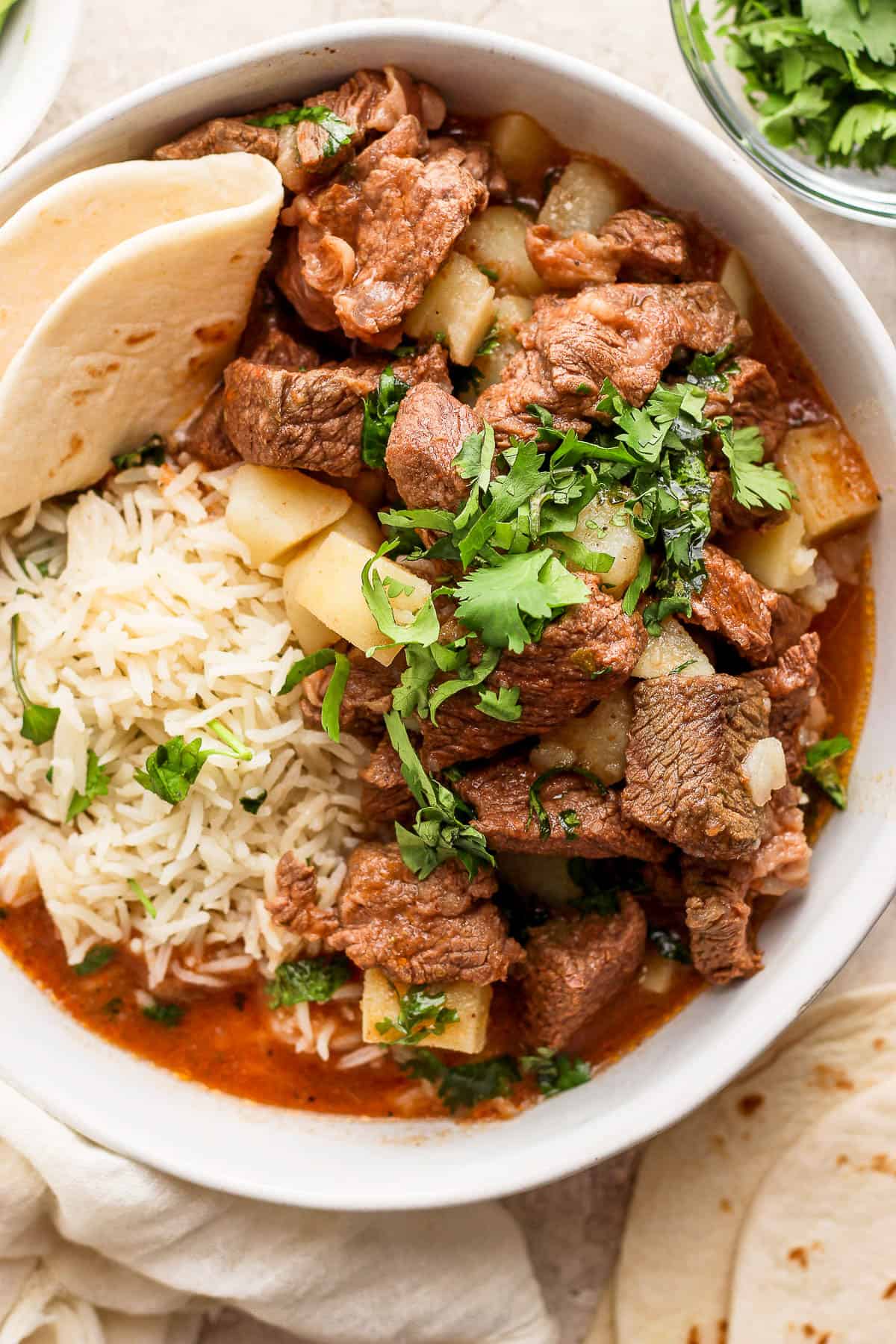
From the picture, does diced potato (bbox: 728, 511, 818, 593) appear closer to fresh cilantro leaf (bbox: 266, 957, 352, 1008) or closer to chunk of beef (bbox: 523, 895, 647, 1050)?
chunk of beef (bbox: 523, 895, 647, 1050)

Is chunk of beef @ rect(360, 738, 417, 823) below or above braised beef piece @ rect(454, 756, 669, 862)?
below

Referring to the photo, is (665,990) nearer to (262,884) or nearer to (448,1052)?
(448,1052)

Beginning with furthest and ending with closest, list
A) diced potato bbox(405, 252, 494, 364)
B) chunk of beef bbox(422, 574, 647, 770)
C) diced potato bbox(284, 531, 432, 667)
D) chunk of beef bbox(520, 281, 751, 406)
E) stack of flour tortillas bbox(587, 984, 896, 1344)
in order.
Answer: stack of flour tortillas bbox(587, 984, 896, 1344)
diced potato bbox(405, 252, 494, 364)
diced potato bbox(284, 531, 432, 667)
chunk of beef bbox(520, 281, 751, 406)
chunk of beef bbox(422, 574, 647, 770)

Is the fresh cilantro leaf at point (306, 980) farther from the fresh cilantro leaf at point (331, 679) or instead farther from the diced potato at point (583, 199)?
the diced potato at point (583, 199)

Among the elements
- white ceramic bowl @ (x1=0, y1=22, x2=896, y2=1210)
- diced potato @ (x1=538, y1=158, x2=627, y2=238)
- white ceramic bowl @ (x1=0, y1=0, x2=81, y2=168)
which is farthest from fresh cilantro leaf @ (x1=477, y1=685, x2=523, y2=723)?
white ceramic bowl @ (x1=0, y1=0, x2=81, y2=168)

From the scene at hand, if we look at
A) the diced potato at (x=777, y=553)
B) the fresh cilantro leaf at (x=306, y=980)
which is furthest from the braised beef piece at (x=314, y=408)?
the fresh cilantro leaf at (x=306, y=980)

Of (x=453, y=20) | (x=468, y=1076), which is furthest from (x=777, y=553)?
(x=453, y=20)

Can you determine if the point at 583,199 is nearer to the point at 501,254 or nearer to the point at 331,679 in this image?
the point at 501,254
